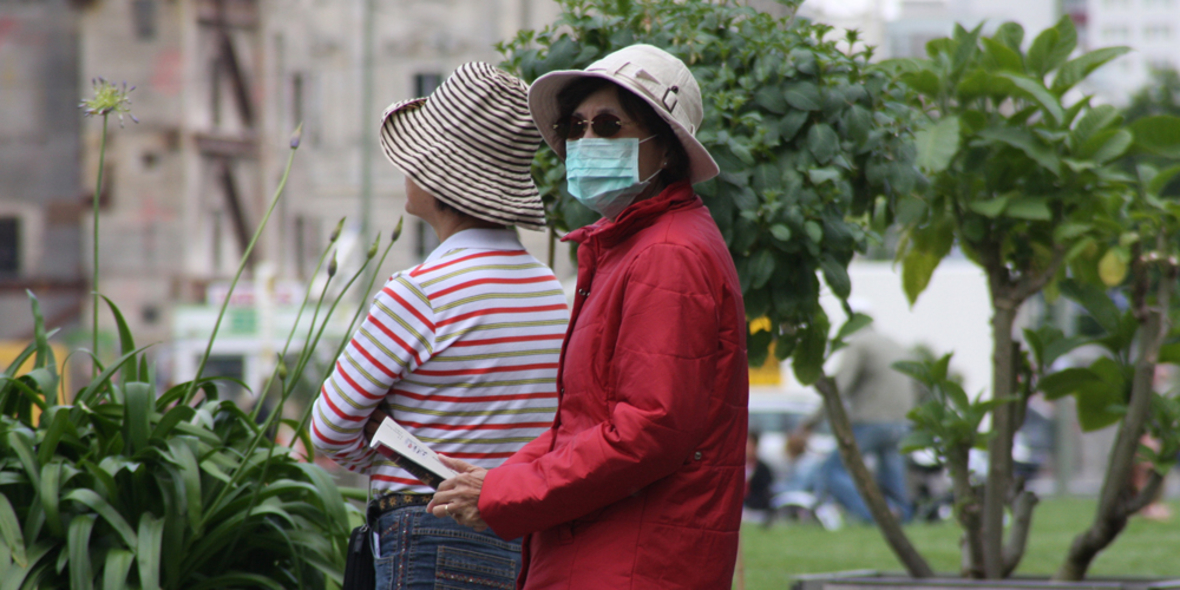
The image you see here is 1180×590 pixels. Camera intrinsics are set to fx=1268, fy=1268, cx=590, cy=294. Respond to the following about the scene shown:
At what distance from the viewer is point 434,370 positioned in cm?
234

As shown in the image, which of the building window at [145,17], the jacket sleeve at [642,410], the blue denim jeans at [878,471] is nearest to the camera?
the jacket sleeve at [642,410]

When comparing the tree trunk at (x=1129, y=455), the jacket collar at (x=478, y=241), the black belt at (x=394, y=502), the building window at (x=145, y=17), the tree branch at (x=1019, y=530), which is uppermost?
the jacket collar at (x=478, y=241)

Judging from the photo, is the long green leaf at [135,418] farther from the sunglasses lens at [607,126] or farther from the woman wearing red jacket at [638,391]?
the sunglasses lens at [607,126]

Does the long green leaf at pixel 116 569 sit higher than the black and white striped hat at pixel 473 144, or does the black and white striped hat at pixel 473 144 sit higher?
the black and white striped hat at pixel 473 144

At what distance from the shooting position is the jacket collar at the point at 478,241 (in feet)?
8.01

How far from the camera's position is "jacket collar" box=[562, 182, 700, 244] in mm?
2070

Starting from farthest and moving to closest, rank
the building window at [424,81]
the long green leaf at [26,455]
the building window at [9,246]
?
the building window at [9,246], the building window at [424,81], the long green leaf at [26,455]

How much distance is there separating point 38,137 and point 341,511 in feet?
108

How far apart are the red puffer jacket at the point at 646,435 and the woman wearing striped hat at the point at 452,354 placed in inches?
12.0

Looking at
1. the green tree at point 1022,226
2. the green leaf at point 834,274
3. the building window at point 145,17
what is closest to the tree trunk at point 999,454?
the green tree at point 1022,226

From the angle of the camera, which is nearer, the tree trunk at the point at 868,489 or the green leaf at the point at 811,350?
the green leaf at the point at 811,350

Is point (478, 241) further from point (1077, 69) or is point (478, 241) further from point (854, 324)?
point (1077, 69)

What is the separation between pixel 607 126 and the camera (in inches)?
84.7

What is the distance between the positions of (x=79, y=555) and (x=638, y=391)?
1614 millimetres
